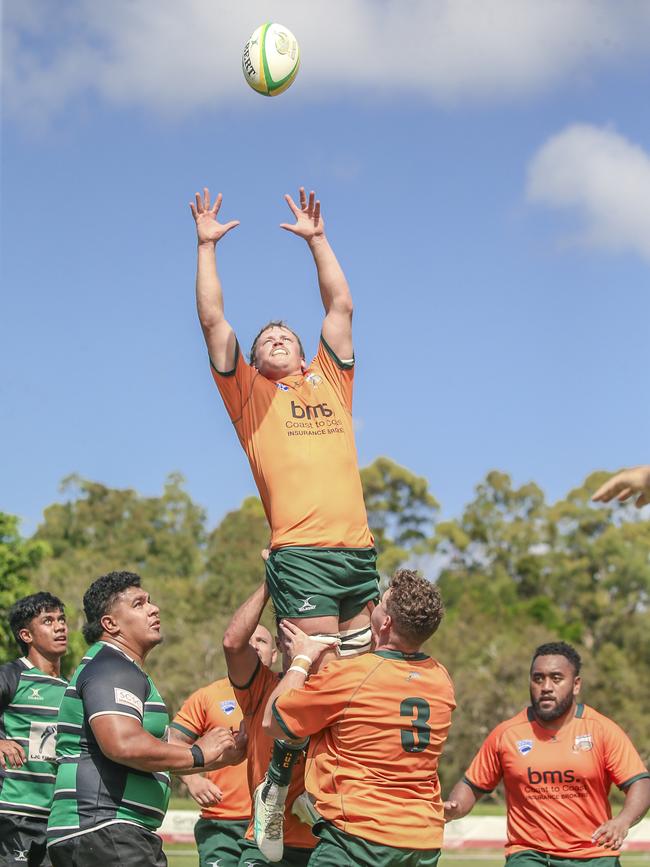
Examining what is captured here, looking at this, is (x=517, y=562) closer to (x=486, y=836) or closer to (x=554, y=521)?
(x=554, y=521)

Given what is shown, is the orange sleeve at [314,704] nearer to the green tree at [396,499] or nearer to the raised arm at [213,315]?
the raised arm at [213,315]

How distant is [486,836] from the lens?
65.5 ft

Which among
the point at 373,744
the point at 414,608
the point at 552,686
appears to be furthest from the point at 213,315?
the point at 552,686

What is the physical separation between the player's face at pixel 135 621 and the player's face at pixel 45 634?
2.30m

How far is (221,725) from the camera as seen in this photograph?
27.7 ft

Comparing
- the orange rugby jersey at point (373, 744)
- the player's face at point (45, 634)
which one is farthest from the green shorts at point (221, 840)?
the orange rugby jersey at point (373, 744)

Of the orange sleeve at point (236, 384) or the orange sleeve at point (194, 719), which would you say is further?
the orange sleeve at point (194, 719)

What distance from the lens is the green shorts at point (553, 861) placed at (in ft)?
26.6

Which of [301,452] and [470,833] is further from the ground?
[301,452]

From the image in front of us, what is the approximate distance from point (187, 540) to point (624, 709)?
22387mm

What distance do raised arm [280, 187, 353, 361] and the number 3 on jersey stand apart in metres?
2.29

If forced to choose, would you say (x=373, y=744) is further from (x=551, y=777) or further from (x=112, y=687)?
(x=551, y=777)

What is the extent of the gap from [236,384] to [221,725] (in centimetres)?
288

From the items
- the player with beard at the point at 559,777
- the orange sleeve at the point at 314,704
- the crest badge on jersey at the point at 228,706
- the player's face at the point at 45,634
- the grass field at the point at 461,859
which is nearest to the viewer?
the orange sleeve at the point at 314,704
